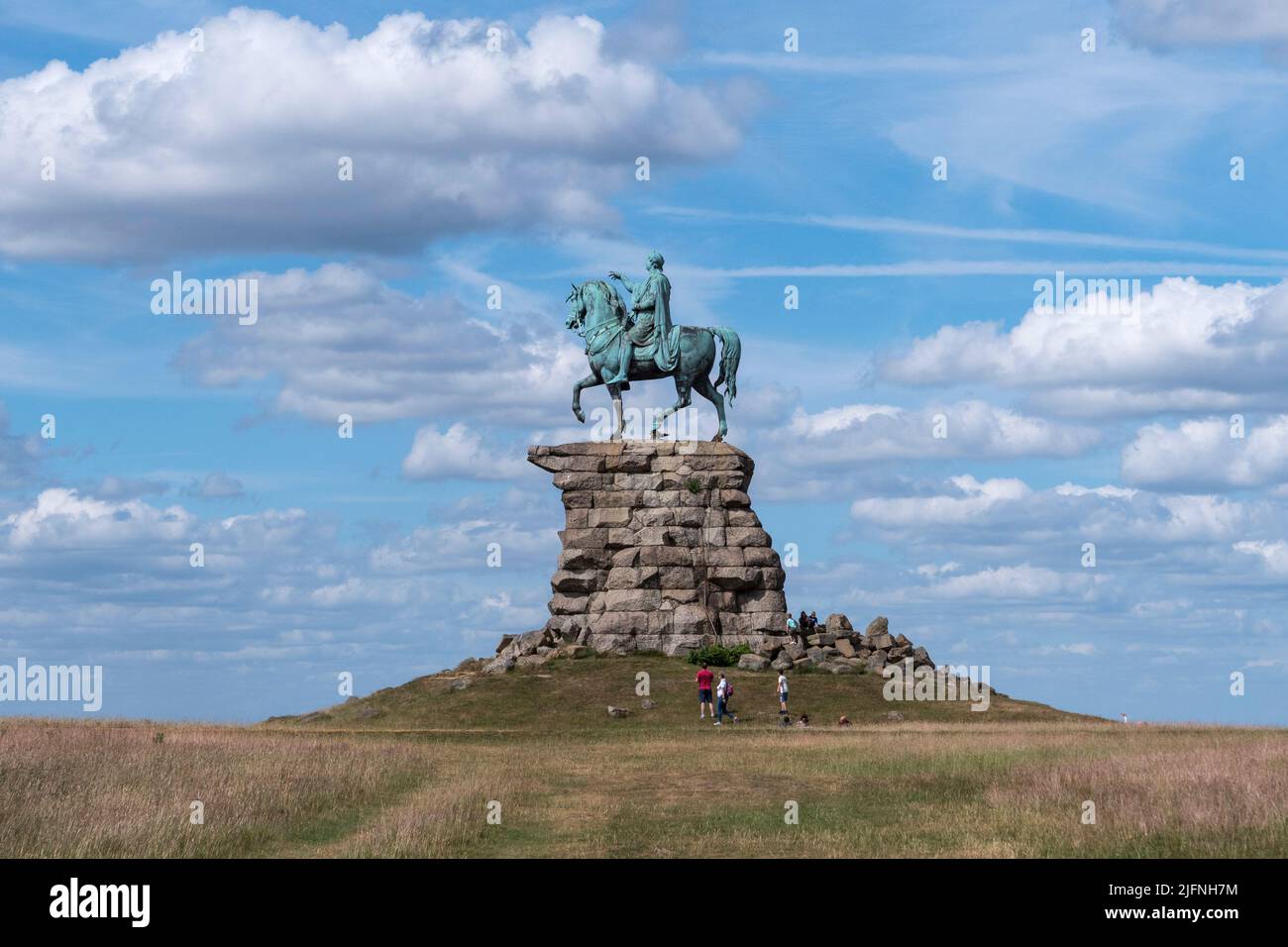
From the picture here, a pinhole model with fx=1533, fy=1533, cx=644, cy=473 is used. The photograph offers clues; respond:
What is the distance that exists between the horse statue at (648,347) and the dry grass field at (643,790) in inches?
636

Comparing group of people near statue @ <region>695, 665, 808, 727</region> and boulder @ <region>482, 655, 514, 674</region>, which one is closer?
group of people near statue @ <region>695, 665, 808, 727</region>

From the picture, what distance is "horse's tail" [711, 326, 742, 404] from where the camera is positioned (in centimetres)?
5503

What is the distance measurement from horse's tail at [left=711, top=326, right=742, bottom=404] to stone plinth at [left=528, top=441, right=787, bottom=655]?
2.68 m

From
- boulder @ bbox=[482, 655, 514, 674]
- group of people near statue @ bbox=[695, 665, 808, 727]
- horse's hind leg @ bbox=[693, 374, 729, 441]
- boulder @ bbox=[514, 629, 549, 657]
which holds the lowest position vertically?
group of people near statue @ bbox=[695, 665, 808, 727]

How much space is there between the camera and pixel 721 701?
4225 centimetres

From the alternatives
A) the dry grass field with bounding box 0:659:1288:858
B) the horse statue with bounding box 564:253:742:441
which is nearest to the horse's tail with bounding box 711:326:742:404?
the horse statue with bounding box 564:253:742:441

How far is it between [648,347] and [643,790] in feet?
94.8

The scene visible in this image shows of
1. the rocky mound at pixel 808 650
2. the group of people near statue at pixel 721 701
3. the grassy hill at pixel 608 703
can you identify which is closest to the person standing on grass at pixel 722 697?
the group of people near statue at pixel 721 701

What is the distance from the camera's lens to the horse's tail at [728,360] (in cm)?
Answer: 5503

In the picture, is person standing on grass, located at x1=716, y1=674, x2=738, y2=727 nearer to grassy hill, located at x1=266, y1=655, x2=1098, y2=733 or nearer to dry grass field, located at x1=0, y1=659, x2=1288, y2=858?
grassy hill, located at x1=266, y1=655, x2=1098, y2=733
